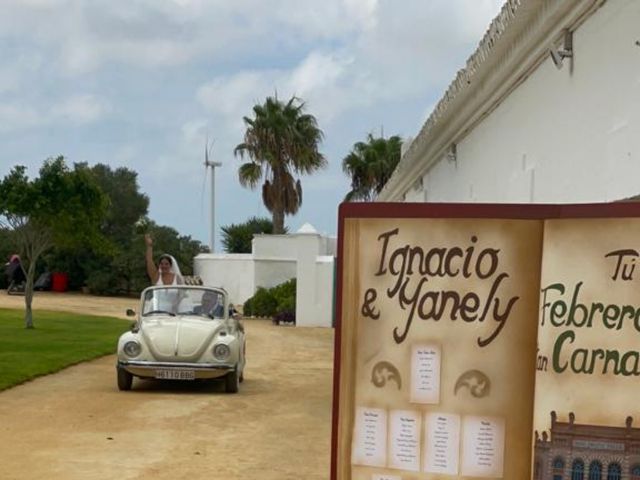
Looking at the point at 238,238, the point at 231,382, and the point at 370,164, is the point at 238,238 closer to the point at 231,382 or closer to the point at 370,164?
the point at 370,164

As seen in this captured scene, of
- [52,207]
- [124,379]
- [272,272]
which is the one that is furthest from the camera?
[272,272]

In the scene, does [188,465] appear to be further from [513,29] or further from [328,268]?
[328,268]

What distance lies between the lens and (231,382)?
11984 mm

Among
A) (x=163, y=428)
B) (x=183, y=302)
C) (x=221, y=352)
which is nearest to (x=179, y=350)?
(x=221, y=352)

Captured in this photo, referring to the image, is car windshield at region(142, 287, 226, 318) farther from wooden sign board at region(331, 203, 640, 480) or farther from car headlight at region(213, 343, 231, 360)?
wooden sign board at region(331, 203, 640, 480)

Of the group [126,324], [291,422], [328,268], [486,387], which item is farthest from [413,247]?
[328,268]

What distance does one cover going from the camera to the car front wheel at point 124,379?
11.8 m

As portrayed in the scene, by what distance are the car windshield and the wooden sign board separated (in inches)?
376

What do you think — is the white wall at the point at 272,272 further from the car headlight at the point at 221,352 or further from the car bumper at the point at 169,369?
the car bumper at the point at 169,369

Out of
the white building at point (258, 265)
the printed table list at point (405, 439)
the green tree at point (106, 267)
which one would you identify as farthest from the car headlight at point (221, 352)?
the green tree at point (106, 267)

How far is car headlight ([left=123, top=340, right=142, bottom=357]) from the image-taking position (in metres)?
11.7

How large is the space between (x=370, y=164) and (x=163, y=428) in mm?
34223

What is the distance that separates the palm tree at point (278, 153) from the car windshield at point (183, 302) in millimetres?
27084

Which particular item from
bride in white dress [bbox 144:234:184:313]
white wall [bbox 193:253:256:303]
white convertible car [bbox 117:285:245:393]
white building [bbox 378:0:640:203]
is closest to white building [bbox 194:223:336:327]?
white wall [bbox 193:253:256:303]
